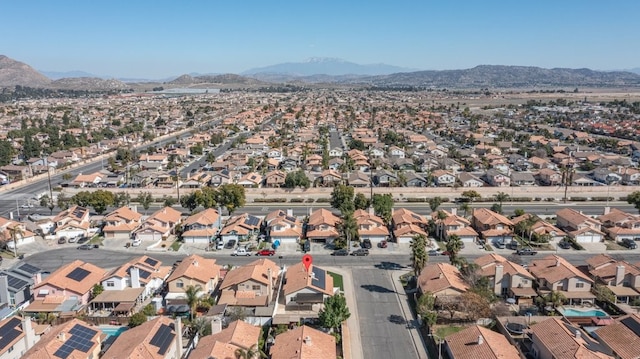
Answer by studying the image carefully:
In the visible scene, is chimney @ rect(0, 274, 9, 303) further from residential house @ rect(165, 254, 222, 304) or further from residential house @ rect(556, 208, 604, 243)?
residential house @ rect(556, 208, 604, 243)

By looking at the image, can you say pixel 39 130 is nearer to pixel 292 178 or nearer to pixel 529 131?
pixel 292 178

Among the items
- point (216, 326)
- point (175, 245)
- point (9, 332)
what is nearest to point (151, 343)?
point (216, 326)

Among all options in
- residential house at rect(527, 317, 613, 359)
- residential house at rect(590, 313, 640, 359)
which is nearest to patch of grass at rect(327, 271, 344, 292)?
residential house at rect(527, 317, 613, 359)

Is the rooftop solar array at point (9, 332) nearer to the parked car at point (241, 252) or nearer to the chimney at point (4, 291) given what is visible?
the chimney at point (4, 291)

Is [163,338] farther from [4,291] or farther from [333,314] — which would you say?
[4,291]

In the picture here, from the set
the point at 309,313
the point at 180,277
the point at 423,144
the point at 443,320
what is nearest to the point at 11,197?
the point at 180,277

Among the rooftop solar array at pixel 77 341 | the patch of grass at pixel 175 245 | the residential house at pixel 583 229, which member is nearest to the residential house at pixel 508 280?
the residential house at pixel 583 229
